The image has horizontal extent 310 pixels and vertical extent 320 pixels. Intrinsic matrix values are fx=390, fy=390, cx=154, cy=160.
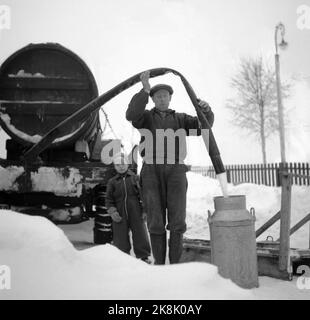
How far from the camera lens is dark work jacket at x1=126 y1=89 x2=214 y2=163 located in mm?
3871

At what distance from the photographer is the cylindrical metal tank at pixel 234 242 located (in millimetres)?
3225

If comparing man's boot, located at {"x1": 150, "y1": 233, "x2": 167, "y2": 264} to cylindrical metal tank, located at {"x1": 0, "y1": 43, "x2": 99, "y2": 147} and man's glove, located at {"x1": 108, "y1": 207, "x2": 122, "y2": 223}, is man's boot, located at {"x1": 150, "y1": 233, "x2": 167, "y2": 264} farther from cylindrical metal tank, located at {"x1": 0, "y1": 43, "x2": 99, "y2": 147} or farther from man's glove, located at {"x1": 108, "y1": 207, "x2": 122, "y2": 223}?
cylindrical metal tank, located at {"x1": 0, "y1": 43, "x2": 99, "y2": 147}

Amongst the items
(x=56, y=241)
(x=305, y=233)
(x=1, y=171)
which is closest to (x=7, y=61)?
(x=1, y=171)

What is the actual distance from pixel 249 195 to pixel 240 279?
8828 mm

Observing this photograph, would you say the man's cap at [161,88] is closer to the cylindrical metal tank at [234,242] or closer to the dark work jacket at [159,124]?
the dark work jacket at [159,124]

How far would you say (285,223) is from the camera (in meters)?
3.88

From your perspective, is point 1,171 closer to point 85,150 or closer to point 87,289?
point 85,150

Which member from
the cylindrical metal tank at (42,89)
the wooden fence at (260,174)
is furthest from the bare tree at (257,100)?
the cylindrical metal tank at (42,89)

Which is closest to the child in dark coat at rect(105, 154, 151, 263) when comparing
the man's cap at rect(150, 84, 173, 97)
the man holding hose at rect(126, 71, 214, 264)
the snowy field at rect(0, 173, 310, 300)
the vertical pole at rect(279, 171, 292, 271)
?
the man holding hose at rect(126, 71, 214, 264)

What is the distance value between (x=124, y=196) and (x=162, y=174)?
1.22m

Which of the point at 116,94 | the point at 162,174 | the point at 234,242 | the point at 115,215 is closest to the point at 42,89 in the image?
the point at 116,94

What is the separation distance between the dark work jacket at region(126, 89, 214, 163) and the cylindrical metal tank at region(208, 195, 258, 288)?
83cm

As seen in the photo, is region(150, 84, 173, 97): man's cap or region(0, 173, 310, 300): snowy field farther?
region(150, 84, 173, 97): man's cap

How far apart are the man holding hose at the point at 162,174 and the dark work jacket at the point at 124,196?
106 cm
